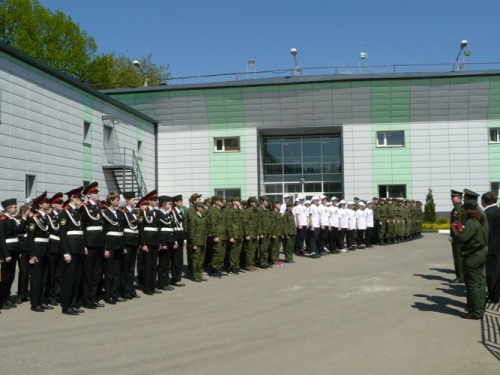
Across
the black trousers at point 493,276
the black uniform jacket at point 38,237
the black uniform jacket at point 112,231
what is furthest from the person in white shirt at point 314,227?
the black uniform jacket at point 38,237

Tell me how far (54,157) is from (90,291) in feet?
39.5

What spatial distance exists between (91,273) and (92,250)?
1.30 ft

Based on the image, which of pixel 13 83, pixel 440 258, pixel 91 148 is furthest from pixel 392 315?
pixel 91 148

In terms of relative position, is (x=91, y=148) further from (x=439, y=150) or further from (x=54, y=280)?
(x=439, y=150)

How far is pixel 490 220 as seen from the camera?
9031 millimetres

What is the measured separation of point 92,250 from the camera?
880 centimetres

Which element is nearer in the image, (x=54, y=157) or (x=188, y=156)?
(x=54, y=157)

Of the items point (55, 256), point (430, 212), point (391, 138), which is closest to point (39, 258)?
point (55, 256)

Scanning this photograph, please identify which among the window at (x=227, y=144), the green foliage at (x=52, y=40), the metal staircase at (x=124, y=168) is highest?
the green foliage at (x=52, y=40)

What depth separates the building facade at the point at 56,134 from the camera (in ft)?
55.3

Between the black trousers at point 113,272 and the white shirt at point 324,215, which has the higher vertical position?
the white shirt at point 324,215

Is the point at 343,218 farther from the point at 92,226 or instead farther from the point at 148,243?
the point at 92,226

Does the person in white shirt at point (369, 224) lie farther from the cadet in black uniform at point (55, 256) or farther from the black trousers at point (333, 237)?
the cadet in black uniform at point (55, 256)

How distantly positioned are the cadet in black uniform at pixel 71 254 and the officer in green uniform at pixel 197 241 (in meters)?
3.35
